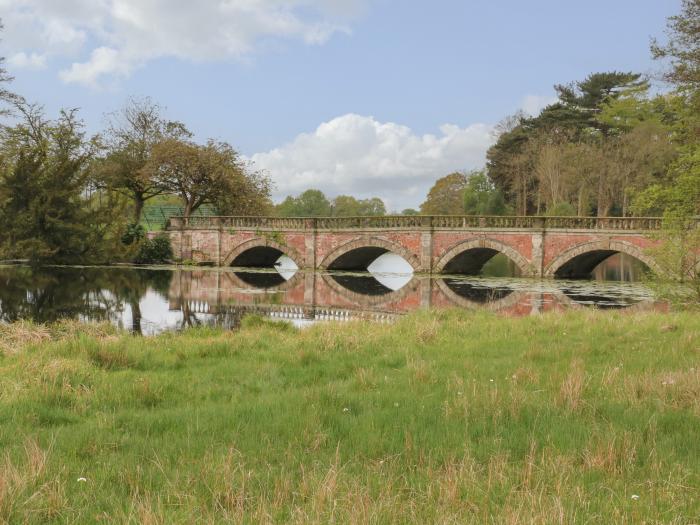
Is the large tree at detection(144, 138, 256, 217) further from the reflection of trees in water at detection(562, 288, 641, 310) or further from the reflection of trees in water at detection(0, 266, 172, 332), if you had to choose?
the reflection of trees in water at detection(562, 288, 641, 310)

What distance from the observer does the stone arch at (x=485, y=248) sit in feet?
102

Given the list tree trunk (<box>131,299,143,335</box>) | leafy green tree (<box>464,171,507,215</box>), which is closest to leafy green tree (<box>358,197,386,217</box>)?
leafy green tree (<box>464,171,507,215</box>)

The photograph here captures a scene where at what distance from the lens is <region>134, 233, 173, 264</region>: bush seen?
123 feet

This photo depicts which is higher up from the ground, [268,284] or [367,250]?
[367,250]

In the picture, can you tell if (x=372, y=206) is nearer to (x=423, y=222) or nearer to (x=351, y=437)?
(x=423, y=222)

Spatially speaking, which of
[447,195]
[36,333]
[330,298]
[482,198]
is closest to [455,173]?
[447,195]

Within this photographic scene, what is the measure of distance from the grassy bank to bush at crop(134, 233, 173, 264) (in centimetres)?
3080

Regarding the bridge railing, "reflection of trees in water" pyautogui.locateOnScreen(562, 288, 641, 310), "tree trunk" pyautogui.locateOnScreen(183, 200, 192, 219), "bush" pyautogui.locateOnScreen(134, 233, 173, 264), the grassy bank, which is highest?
"tree trunk" pyautogui.locateOnScreen(183, 200, 192, 219)

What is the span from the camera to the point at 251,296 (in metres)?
21.6

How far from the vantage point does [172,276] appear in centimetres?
2975

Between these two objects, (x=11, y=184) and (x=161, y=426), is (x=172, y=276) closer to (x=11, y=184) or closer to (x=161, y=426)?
(x=11, y=184)

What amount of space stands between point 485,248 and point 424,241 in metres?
3.39

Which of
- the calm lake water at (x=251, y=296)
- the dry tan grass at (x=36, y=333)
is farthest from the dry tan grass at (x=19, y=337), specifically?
the calm lake water at (x=251, y=296)

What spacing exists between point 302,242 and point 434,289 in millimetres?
13303
